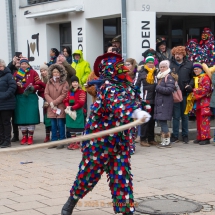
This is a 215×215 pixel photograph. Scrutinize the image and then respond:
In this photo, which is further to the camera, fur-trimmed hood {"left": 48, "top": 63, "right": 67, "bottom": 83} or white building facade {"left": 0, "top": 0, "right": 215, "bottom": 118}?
white building facade {"left": 0, "top": 0, "right": 215, "bottom": 118}

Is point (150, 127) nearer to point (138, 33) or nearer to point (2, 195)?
point (138, 33)

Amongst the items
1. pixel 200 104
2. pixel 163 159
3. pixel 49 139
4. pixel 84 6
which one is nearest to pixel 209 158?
pixel 163 159

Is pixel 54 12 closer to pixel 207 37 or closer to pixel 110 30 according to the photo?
pixel 110 30

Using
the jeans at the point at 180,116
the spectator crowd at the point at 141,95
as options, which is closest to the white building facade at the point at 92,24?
the spectator crowd at the point at 141,95

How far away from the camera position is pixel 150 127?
1092 centimetres

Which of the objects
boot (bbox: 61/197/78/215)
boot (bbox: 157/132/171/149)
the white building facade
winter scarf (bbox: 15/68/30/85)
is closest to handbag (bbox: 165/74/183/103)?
boot (bbox: 157/132/171/149)

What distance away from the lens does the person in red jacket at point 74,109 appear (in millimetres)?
10641

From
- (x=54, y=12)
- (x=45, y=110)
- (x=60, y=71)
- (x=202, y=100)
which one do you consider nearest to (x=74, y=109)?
(x=60, y=71)

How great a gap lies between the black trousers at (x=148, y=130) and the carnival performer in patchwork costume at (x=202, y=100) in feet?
2.53

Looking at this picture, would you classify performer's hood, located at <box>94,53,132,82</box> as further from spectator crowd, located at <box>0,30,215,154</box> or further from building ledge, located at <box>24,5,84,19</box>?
building ledge, located at <box>24,5,84,19</box>

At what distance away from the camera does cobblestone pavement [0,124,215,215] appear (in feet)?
21.5

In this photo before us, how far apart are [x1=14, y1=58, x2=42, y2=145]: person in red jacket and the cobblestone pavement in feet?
3.19

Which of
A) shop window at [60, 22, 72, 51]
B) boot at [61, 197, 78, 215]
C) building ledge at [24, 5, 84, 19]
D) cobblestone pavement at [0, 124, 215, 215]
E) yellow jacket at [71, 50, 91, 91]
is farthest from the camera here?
shop window at [60, 22, 72, 51]

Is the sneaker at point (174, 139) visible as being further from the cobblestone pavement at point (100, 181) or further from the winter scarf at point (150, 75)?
the winter scarf at point (150, 75)
